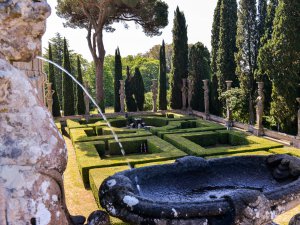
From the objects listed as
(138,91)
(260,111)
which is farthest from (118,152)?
(138,91)

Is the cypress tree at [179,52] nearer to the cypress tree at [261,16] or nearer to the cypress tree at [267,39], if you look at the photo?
the cypress tree at [261,16]

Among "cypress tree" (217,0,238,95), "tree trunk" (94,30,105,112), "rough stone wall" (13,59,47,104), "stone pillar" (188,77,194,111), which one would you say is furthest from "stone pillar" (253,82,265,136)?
"tree trunk" (94,30,105,112)

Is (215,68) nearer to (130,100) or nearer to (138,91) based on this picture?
(138,91)

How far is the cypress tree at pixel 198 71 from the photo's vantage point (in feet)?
85.6

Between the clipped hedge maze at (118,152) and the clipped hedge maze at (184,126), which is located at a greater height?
the clipped hedge maze at (184,126)

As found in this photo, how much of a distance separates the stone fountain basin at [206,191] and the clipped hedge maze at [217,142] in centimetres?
557

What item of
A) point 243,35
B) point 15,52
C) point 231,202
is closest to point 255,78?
point 243,35

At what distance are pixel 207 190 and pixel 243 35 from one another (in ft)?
57.5

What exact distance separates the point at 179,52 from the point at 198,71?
2.39 metres

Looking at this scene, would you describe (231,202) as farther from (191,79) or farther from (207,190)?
(191,79)

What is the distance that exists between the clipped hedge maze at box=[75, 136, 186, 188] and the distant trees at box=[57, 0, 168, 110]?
45.0 feet

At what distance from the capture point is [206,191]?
16.7 ft

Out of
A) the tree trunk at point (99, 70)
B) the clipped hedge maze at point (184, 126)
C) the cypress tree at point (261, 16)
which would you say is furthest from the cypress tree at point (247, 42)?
the tree trunk at point (99, 70)

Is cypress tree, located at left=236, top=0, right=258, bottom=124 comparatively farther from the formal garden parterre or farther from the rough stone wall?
the rough stone wall
